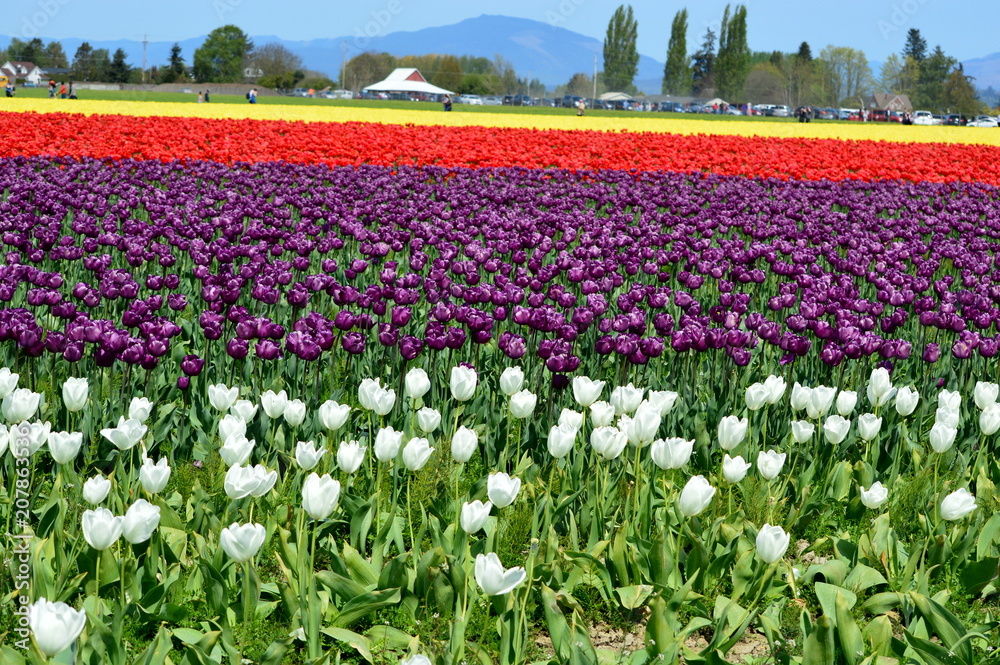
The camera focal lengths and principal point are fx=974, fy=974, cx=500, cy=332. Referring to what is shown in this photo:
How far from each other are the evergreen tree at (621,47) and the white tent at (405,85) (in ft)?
97.0

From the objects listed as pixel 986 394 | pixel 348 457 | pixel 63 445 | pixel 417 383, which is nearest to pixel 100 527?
pixel 63 445

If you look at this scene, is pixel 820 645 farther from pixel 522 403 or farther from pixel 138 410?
pixel 138 410

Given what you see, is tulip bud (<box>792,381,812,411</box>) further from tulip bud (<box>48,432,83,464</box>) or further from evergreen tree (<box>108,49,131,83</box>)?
evergreen tree (<box>108,49,131,83</box>)

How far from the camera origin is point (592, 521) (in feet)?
12.9

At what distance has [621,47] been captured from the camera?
141000 mm

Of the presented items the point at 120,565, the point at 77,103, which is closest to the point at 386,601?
the point at 120,565

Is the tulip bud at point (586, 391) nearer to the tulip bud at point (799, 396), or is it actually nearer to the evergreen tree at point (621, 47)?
the tulip bud at point (799, 396)

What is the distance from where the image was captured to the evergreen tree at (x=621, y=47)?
138 m

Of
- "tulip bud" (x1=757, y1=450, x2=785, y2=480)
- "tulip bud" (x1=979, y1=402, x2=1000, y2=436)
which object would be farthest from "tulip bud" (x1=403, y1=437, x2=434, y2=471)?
"tulip bud" (x1=979, y1=402, x2=1000, y2=436)

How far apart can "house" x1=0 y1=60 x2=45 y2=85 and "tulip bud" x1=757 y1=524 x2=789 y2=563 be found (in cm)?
10875

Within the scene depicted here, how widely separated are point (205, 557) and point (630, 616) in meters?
1.55

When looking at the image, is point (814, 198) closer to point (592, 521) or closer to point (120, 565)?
point (592, 521)

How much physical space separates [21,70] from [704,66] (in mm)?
113477

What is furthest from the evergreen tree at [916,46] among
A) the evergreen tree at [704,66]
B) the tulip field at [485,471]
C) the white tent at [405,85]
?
the tulip field at [485,471]
